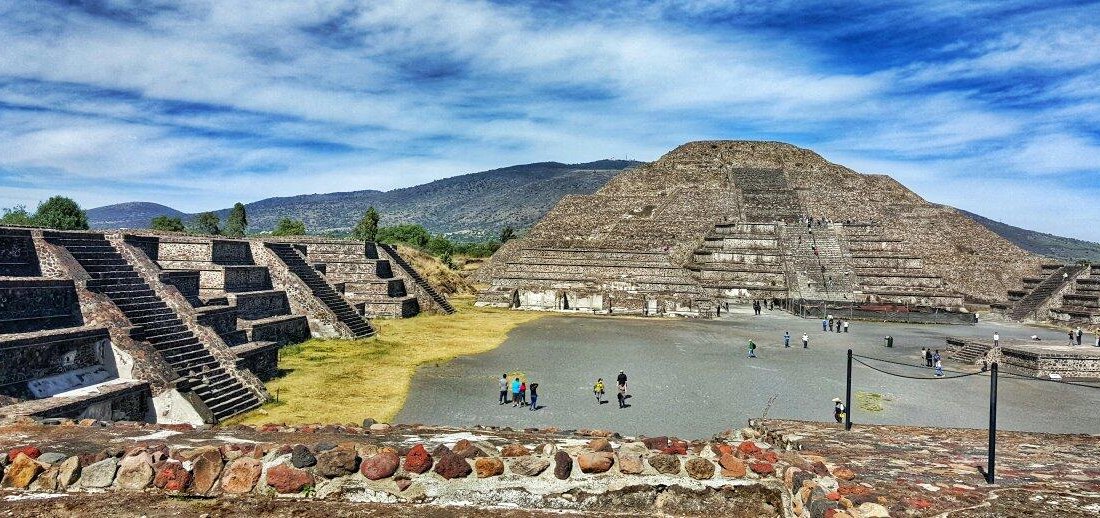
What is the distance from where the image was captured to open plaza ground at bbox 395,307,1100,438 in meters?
15.3

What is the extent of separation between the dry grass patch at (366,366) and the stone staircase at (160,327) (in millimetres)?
1022

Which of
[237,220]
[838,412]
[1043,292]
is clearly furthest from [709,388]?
[237,220]

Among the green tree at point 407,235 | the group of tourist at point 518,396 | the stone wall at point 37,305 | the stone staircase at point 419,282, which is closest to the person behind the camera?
the stone wall at point 37,305

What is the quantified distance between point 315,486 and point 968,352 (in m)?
28.2

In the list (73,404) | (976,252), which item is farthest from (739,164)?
(73,404)

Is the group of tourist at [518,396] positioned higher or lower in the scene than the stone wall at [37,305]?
lower

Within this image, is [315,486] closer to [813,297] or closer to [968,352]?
[968,352]

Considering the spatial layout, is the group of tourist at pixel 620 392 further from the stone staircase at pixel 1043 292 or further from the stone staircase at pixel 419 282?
the stone staircase at pixel 1043 292

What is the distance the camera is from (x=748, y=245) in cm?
4969

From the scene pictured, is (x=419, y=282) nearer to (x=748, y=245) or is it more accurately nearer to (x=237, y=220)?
(x=748, y=245)

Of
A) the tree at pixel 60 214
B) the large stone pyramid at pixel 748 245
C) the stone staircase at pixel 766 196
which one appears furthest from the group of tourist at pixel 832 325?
the tree at pixel 60 214

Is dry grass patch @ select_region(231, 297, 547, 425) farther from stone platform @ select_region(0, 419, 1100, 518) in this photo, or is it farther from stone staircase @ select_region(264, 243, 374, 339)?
stone platform @ select_region(0, 419, 1100, 518)

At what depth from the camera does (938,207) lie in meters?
60.1

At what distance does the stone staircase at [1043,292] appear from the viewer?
136ft
